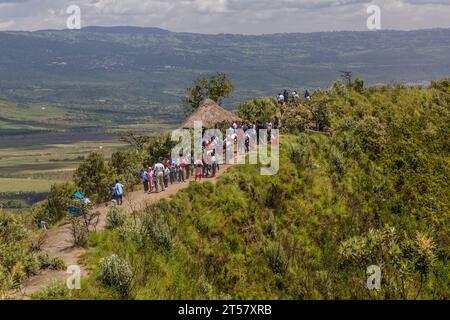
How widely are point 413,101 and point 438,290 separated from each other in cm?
2504

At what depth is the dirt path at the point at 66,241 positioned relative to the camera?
18431 mm

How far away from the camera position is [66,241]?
22.7 meters

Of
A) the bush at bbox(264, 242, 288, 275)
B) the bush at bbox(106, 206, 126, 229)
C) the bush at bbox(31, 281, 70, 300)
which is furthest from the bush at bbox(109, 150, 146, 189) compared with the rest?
the bush at bbox(31, 281, 70, 300)

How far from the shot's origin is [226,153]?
113ft

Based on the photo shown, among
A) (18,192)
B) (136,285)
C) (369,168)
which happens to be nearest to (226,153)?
(369,168)

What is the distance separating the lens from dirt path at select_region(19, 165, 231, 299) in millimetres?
18431

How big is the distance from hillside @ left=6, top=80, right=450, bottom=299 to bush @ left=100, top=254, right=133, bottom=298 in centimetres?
4

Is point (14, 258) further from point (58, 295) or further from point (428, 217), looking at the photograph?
point (428, 217)

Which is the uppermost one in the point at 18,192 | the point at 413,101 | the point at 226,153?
the point at 413,101

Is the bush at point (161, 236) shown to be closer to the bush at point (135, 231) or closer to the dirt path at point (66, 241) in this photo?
the bush at point (135, 231)

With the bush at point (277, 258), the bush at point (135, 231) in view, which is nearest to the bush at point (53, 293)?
the bush at point (135, 231)

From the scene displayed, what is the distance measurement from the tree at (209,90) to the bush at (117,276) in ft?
161

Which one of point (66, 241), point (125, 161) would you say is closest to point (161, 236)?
point (66, 241)

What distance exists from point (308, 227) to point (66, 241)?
1343cm
